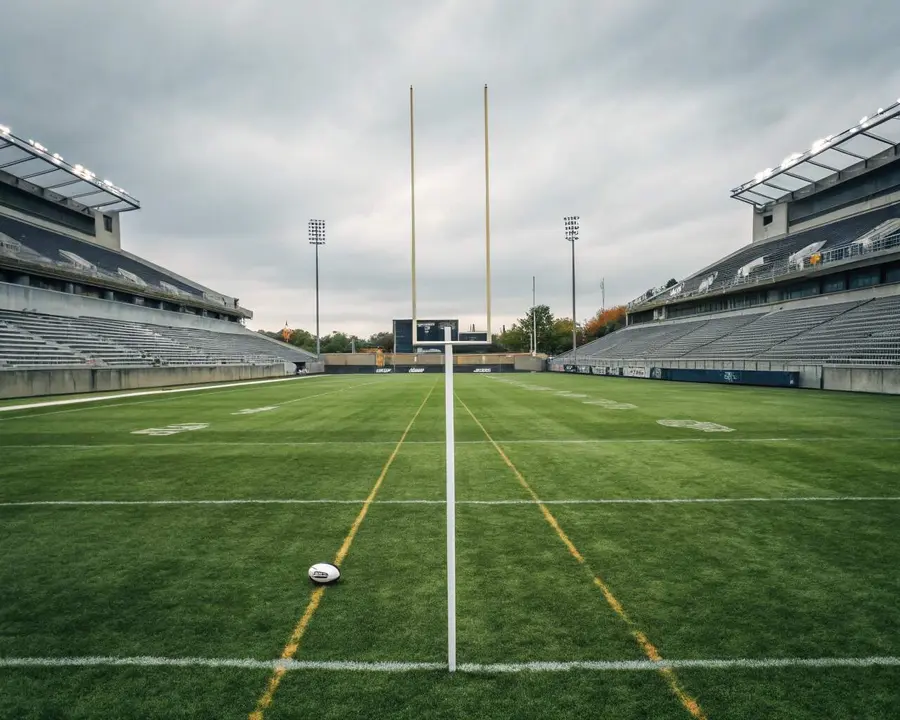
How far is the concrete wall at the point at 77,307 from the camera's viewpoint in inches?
1283

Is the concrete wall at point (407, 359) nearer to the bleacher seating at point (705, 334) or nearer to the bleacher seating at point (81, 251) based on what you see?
the bleacher seating at point (81, 251)

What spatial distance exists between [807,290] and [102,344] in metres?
55.5

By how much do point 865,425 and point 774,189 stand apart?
4834cm

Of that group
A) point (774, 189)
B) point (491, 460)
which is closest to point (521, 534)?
point (491, 460)

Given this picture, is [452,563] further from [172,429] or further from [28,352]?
[28,352]

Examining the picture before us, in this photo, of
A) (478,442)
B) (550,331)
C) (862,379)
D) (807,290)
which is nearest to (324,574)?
(478,442)

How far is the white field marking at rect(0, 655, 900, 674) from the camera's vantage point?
11.0 feet

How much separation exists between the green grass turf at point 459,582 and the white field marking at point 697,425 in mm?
3630

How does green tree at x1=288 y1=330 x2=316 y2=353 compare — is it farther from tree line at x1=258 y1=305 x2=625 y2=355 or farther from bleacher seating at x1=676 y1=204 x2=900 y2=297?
bleacher seating at x1=676 y1=204 x2=900 y2=297

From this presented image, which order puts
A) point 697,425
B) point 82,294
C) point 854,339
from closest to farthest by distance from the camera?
point 697,425 → point 854,339 → point 82,294

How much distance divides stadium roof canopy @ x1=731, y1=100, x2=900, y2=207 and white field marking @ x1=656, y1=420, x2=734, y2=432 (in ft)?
111

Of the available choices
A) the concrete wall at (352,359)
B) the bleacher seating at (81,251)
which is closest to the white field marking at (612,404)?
the bleacher seating at (81,251)

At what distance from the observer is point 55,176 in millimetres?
42875

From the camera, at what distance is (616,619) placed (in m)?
3.95
